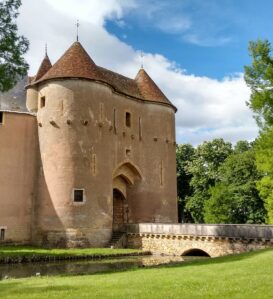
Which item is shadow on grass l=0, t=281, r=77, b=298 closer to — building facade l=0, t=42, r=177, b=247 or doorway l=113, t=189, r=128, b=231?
building facade l=0, t=42, r=177, b=247

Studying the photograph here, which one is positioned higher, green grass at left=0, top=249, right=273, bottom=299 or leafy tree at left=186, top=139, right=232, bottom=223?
leafy tree at left=186, top=139, right=232, bottom=223

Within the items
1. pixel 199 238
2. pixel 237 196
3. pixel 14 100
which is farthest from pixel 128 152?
pixel 237 196

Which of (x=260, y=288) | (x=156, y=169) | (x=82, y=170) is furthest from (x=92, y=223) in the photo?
(x=260, y=288)

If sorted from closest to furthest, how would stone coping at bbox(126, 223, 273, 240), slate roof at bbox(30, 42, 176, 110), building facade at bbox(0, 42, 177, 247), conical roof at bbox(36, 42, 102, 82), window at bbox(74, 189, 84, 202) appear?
stone coping at bbox(126, 223, 273, 240) → building facade at bbox(0, 42, 177, 247) → window at bbox(74, 189, 84, 202) → conical roof at bbox(36, 42, 102, 82) → slate roof at bbox(30, 42, 176, 110)

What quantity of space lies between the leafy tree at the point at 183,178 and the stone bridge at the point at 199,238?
65.2 ft

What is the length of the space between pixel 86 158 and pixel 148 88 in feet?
34.8

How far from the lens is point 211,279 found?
9.78m

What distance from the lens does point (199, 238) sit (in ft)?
77.9

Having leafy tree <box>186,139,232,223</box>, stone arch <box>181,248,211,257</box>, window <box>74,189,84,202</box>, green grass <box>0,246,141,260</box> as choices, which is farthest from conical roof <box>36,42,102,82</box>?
leafy tree <box>186,139,232,223</box>

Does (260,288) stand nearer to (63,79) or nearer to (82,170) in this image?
(82,170)

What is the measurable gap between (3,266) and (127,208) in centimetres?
1369

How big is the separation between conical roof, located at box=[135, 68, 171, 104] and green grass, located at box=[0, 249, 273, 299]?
23.6 m

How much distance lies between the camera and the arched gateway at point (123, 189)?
31391 millimetres

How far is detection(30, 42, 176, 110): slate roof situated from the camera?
27406 mm
